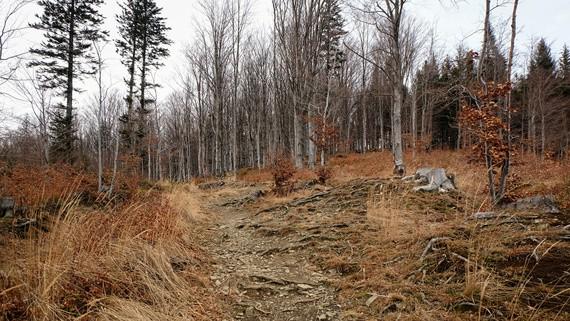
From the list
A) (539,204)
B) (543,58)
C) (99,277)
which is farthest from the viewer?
(543,58)

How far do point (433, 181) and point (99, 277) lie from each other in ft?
22.7

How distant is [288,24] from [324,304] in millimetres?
16148

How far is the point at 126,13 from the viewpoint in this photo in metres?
20.8

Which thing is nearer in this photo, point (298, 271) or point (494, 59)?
point (298, 271)

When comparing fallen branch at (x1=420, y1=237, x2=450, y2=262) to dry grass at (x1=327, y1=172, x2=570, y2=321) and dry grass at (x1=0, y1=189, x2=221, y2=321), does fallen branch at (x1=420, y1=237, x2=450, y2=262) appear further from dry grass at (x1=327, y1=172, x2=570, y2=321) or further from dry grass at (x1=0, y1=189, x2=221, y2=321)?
dry grass at (x1=0, y1=189, x2=221, y2=321)

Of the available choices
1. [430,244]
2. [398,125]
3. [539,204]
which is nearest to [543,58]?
[398,125]

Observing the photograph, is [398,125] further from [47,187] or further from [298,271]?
[47,187]

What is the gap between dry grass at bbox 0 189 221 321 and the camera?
2322 millimetres

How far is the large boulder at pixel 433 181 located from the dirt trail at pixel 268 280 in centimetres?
377

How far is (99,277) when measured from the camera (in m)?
2.71

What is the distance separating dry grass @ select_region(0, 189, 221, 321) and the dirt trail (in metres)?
0.30

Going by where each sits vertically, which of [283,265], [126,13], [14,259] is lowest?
[283,265]

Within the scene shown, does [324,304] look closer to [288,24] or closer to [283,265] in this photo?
[283,265]

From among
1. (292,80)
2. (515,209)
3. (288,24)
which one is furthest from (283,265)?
(288,24)
